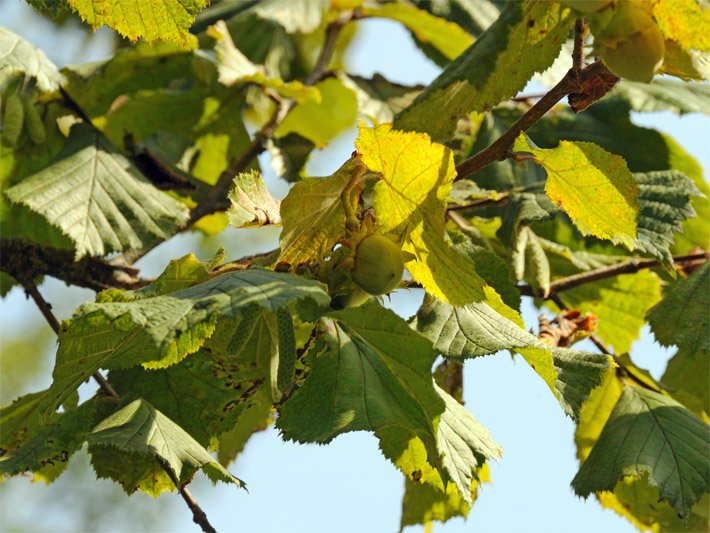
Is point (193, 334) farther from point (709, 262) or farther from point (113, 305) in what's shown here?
point (709, 262)

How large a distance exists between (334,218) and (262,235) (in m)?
3.13

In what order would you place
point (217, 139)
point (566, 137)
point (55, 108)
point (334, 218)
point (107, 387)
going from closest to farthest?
1. point (334, 218)
2. point (107, 387)
3. point (55, 108)
4. point (566, 137)
5. point (217, 139)

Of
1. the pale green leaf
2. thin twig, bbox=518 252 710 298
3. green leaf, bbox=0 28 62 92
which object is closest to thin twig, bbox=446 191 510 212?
thin twig, bbox=518 252 710 298

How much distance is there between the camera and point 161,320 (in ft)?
2.84

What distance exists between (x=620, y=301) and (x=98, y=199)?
94cm

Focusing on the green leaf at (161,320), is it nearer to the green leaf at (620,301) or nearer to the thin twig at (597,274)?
the thin twig at (597,274)

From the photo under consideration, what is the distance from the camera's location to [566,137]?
6.14 ft

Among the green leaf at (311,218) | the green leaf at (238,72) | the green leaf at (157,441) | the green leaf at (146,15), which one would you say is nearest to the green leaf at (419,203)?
the green leaf at (311,218)

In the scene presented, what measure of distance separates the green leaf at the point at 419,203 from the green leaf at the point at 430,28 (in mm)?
960

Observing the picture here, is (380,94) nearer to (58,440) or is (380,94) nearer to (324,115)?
(324,115)

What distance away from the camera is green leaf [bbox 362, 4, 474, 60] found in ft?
6.40

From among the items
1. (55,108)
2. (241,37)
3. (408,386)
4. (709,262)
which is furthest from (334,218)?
(241,37)

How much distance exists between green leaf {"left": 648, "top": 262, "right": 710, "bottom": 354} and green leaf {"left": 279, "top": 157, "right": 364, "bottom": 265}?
2.24 ft

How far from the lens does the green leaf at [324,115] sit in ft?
7.00
